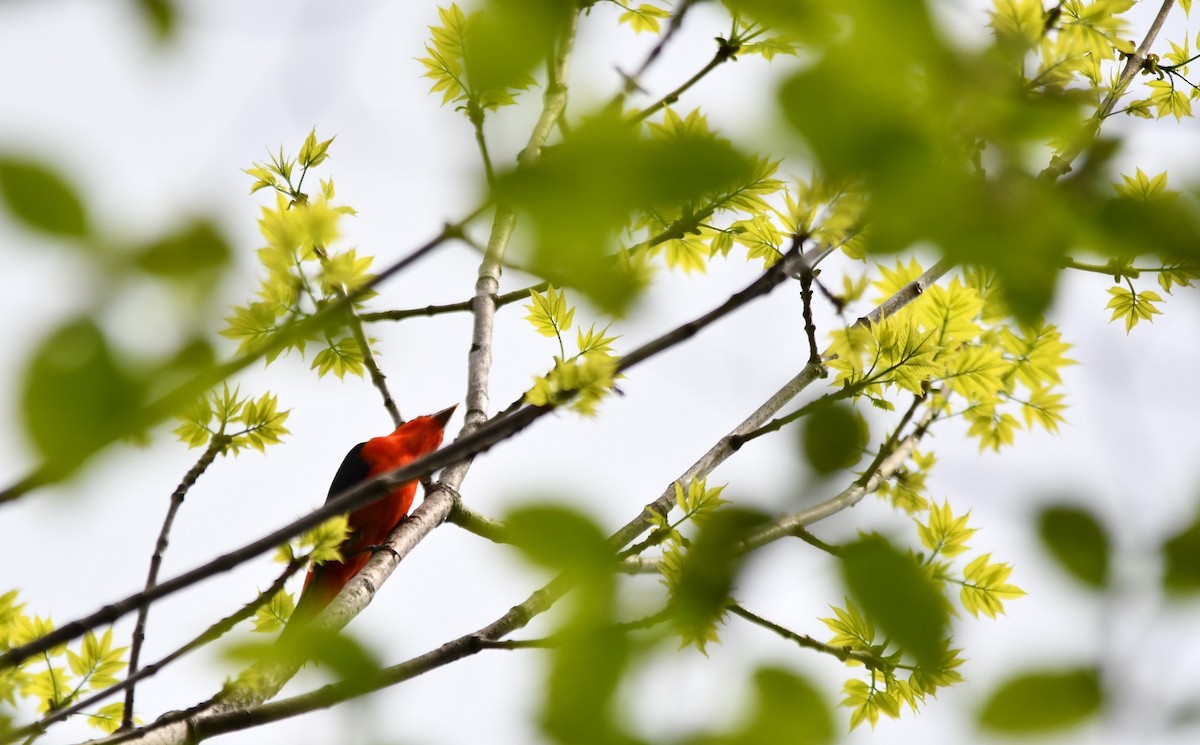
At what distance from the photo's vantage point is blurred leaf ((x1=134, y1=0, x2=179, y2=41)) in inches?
21.5

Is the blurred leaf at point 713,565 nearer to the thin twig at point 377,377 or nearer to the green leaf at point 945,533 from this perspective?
the green leaf at point 945,533

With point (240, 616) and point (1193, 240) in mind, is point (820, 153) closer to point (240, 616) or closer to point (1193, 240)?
point (1193, 240)

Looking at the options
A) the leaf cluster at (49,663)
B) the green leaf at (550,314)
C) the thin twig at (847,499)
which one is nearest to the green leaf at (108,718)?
the leaf cluster at (49,663)

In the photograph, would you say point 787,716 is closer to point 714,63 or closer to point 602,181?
point 602,181

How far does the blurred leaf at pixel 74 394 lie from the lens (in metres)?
0.46

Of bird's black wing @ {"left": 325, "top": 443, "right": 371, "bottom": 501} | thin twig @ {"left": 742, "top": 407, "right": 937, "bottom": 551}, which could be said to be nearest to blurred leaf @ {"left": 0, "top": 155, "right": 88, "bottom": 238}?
thin twig @ {"left": 742, "top": 407, "right": 937, "bottom": 551}

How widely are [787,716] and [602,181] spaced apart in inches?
13.9

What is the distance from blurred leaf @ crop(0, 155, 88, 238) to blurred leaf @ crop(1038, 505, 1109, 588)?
54cm

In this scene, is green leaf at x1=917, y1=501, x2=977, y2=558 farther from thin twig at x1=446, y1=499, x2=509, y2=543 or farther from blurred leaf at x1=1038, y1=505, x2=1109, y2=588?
blurred leaf at x1=1038, y1=505, x2=1109, y2=588

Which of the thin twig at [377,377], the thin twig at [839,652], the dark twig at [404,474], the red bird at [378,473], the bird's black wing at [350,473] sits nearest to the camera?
the dark twig at [404,474]

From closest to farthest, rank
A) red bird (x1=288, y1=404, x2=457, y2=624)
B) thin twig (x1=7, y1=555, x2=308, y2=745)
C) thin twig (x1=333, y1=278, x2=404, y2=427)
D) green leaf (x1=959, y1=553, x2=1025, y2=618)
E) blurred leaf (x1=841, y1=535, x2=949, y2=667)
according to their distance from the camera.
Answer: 1. blurred leaf (x1=841, y1=535, x2=949, y2=667)
2. thin twig (x1=7, y1=555, x2=308, y2=745)
3. green leaf (x1=959, y1=553, x2=1025, y2=618)
4. thin twig (x1=333, y1=278, x2=404, y2=427)
5. red bird (x1=288, y1=404, x2=457, y2=624)

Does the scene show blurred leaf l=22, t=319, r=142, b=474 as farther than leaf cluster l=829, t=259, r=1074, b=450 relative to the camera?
No

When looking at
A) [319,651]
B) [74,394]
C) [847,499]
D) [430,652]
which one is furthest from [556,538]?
[847,499]

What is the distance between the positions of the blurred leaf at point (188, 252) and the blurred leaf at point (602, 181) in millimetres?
148
